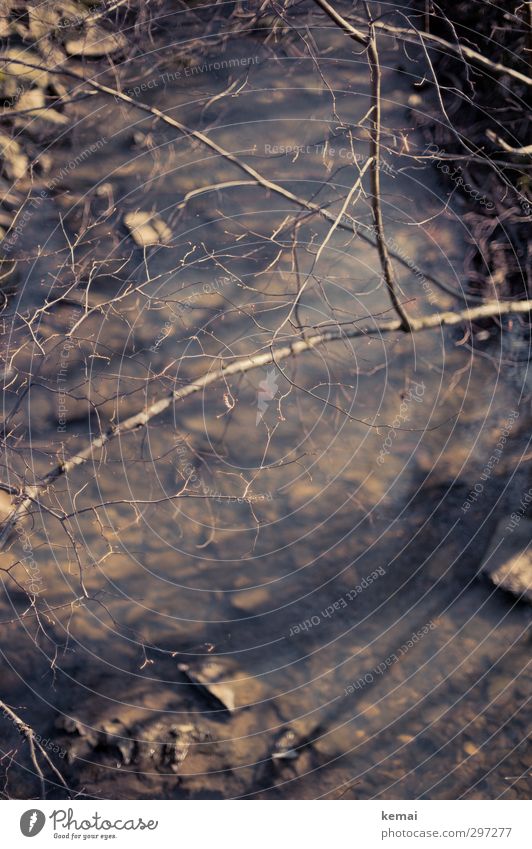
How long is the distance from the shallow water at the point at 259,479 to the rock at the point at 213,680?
25 mm

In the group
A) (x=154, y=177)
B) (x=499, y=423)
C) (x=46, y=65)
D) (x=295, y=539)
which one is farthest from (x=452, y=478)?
(x=46, y=65)

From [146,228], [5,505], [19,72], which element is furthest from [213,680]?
[19,72]

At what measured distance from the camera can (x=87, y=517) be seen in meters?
3.64

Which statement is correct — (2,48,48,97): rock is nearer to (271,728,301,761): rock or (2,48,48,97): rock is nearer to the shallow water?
the shallow water

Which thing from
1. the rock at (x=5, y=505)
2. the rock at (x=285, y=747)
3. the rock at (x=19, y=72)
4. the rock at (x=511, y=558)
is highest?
the rock at (x=19, y=72)

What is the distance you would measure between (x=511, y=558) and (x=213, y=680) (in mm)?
1759

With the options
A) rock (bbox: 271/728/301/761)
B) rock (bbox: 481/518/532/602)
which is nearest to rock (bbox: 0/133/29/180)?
rock (bbox: 481/518/532/602)

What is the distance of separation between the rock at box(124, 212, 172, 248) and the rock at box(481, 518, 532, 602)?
2.48 m

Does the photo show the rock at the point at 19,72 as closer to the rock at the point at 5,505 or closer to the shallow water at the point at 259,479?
the shallow water at the point at 259,479

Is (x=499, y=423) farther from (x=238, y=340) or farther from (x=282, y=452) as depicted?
(x=238, y=340)

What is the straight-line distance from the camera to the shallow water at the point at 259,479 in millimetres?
3451

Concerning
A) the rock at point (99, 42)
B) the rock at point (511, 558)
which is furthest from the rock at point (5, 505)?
the rock at point (511, 558)

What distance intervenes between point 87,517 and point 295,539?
1195mm

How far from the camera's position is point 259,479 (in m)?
3.58
